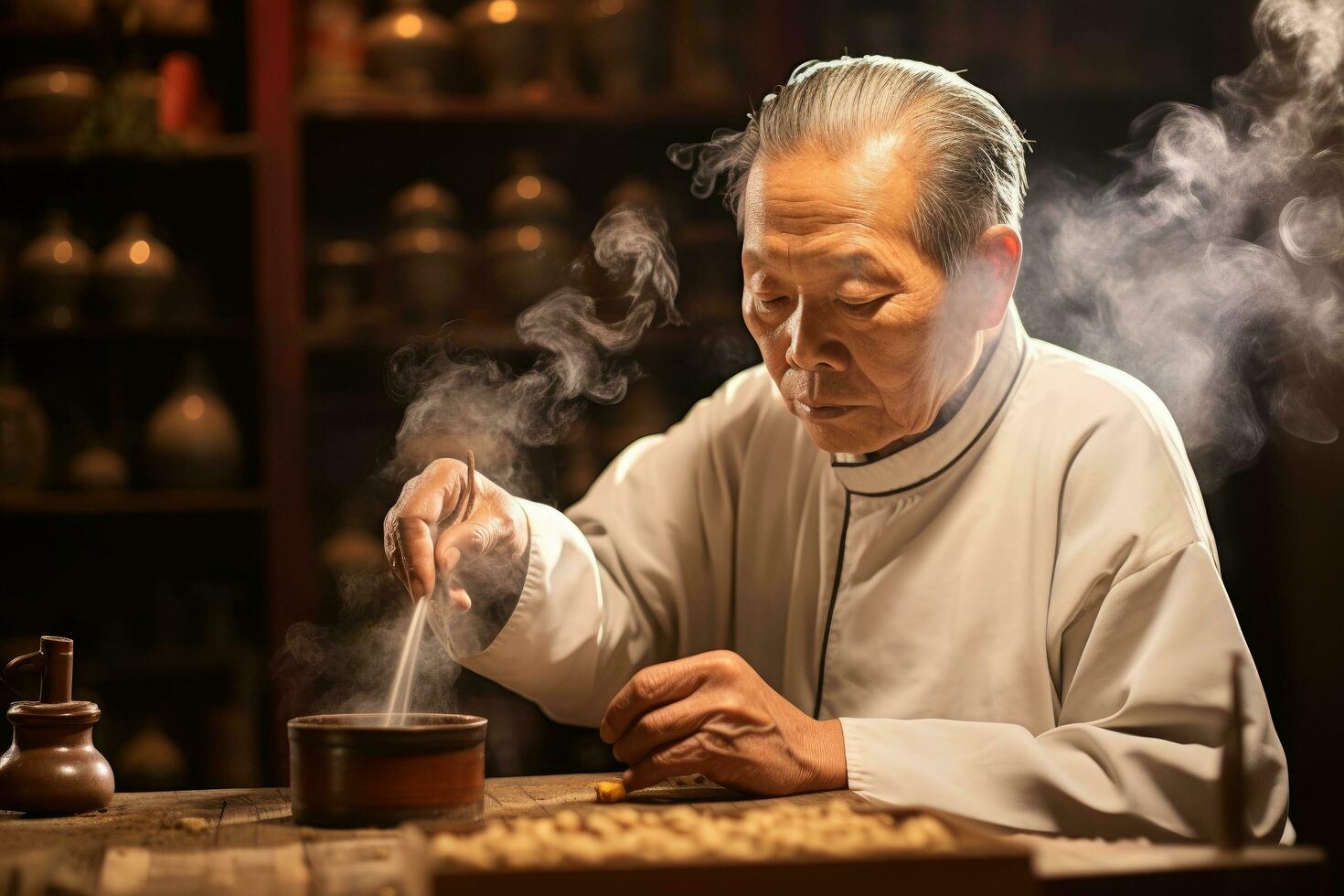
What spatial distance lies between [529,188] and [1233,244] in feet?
7.84

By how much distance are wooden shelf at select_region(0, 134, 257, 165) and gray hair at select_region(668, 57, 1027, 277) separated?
263cm

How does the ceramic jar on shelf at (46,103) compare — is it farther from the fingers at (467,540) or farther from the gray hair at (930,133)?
the gray hair at (930,133)

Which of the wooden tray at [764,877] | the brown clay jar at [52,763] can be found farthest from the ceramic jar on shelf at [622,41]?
the wooden tray at [764,877]

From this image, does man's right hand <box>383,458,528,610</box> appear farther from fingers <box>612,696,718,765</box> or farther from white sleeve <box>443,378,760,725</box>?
fingers <box>612,696,718,765</box>

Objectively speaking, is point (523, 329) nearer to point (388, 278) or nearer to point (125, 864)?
point (388, 278)

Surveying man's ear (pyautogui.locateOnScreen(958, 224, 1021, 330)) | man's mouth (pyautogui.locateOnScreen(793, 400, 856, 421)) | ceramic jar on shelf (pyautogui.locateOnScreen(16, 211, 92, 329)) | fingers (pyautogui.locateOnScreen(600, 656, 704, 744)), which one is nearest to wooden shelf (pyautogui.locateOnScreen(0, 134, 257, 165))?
ceramic jar on shelf (pyautogui.locateOnScreen(16, 211, 92, 329))

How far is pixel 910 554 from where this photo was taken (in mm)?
2525

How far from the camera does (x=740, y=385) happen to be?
2.95 m

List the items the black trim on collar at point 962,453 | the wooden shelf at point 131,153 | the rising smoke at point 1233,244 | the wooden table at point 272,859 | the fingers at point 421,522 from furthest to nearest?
the wooden shelf at point 131,153 < the rising smoke at point 1233,244 < the black trim on collar at point 962,453 < the fingers at point 421,522 < the wooden table at point 272,859

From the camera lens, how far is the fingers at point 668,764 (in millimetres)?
2055

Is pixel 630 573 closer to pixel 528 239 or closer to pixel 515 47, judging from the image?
pixel 528 239

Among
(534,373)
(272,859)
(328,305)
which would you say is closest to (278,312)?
(328,305)

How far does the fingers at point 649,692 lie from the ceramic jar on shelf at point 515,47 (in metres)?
3.02

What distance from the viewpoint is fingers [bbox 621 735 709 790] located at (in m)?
2.05
